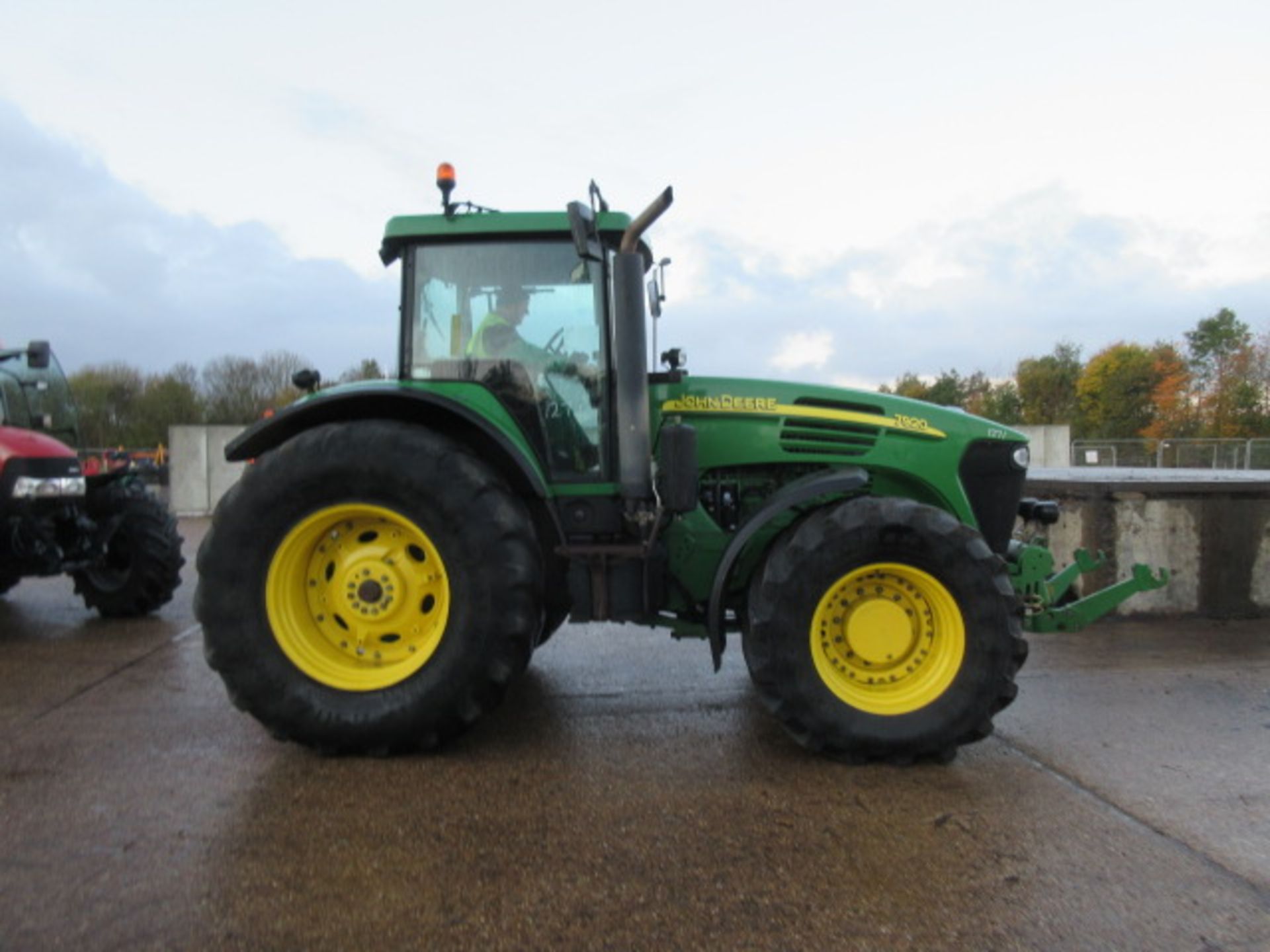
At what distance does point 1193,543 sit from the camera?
20.4ft

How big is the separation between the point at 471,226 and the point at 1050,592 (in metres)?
2.93

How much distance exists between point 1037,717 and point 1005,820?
49.5 inches

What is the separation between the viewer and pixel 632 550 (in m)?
3.56

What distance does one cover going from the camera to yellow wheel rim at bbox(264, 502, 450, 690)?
3.45 meters

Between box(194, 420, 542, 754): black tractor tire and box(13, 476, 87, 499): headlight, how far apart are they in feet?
10.8

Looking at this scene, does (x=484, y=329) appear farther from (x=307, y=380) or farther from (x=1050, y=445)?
(x=1050, y=445)

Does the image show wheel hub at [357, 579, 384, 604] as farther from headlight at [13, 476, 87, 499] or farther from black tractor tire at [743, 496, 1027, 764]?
headlight at [13, 476, 87, 499]

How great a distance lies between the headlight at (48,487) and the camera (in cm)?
582

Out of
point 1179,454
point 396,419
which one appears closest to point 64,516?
point 396,419

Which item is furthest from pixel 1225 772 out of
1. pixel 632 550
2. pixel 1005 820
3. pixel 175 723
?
pixel 175 723

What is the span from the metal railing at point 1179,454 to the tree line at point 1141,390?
448 cm

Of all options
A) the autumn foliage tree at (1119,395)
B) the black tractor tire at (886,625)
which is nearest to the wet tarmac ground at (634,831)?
the black tractor tire at (886,625)

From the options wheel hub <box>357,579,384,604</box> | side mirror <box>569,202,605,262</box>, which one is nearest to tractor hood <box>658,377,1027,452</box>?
side mirror <box>569,202,605,262</box>

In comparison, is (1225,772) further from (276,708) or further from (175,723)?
(175,723)
